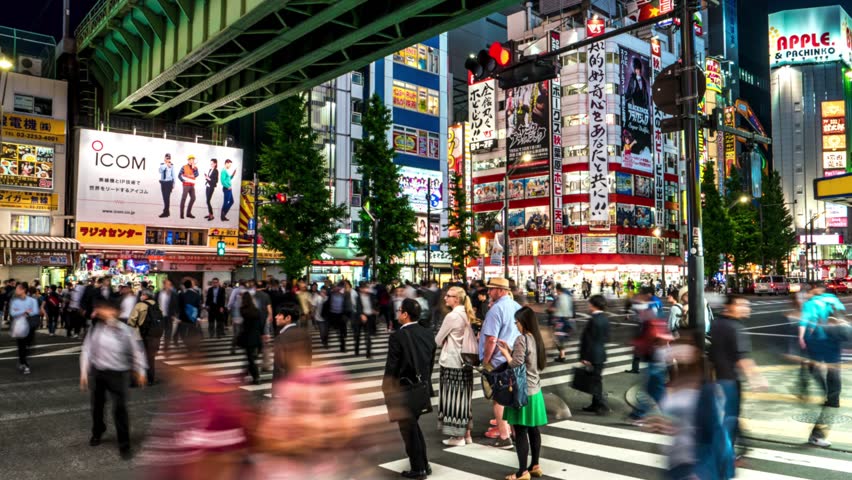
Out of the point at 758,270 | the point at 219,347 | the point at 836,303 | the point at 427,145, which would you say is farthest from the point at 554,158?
the point at 836,303

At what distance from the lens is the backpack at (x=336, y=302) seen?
16.2 metres

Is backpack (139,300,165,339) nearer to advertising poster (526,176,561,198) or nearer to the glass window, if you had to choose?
the glass window

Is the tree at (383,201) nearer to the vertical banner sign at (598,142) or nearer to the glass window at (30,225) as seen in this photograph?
the glass window at (30,225)

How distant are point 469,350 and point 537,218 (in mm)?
56975

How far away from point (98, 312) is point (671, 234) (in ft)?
220

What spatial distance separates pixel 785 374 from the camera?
40.0ft

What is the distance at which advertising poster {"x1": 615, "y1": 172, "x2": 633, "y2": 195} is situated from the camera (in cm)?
5997

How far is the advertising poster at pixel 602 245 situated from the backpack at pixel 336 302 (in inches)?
1847

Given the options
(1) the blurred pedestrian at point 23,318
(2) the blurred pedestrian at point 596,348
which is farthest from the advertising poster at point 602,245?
(1) the blurred pedestrian at point 23,318

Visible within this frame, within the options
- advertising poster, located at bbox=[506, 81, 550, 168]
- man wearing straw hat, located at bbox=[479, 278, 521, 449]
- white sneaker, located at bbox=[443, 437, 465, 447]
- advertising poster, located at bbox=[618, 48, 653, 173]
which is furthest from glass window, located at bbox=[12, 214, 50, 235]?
advertising poster, located at bbox=[618, 48, 653, 173]

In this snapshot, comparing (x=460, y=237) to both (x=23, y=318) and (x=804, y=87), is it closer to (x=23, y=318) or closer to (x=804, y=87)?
(x=23, y=318)

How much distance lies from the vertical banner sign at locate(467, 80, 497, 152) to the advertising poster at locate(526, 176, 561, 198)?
602 centimetres

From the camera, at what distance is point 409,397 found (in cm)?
558

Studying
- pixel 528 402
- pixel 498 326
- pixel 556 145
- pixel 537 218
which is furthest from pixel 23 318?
pixel 556 145
